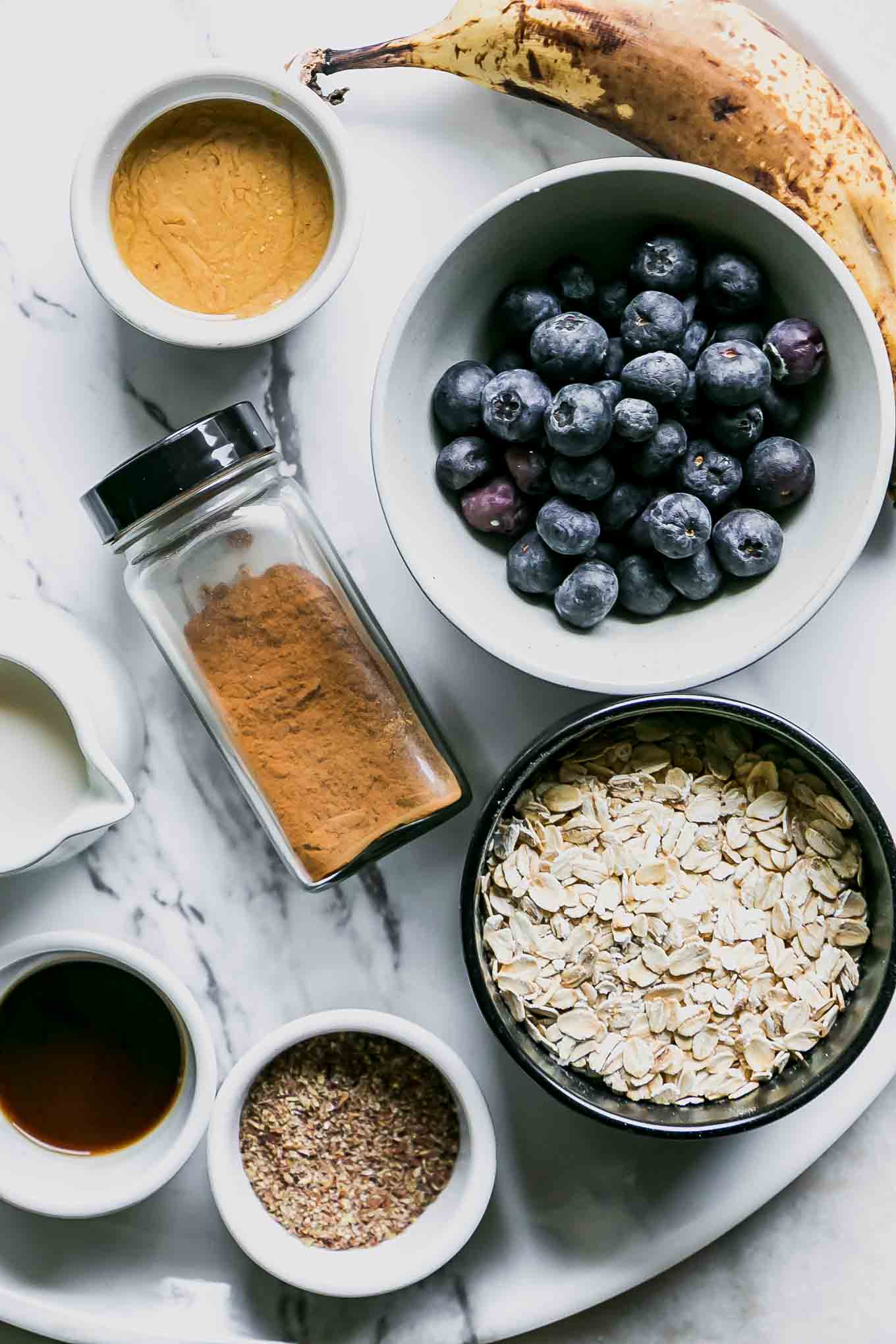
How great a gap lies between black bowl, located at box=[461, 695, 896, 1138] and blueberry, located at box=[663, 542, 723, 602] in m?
0.09

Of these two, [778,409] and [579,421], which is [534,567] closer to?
[579,421]

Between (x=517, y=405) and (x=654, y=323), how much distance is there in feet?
0.41

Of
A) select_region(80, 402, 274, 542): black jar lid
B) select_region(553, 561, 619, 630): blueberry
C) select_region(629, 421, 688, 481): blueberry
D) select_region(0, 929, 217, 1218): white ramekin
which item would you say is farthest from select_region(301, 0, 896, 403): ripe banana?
select_region(0, 929, 217, 1218): white ramekin

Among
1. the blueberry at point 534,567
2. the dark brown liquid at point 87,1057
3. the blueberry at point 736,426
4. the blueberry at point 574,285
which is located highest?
the blueberry at point 574,285

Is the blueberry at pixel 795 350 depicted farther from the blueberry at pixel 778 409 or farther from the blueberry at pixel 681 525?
the blueberry at pixel 681 525

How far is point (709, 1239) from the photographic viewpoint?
1084 mm

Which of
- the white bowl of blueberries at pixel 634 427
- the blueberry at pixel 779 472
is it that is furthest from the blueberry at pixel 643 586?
the blueberry at pixel 779 472

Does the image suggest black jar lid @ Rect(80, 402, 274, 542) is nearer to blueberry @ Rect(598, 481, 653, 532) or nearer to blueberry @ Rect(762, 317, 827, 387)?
blueberry @ Rect(598, 481, 653, 532)

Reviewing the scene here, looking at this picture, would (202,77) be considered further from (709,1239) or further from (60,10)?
(709,1239)

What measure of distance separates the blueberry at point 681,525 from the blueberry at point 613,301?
177 millimetres

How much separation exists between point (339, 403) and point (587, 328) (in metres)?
0.28

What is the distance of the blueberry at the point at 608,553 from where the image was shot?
0.95 metres

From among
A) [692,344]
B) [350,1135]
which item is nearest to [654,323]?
[692,344]

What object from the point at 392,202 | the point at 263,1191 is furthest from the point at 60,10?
the point at 263,1191
